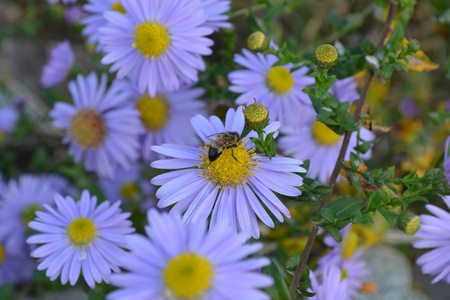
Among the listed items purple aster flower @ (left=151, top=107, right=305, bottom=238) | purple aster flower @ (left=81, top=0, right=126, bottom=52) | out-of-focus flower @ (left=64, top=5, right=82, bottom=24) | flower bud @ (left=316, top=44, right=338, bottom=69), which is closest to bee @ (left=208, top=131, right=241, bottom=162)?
purple aster flower @ (left=151, top=107, right=305, bottom=238)

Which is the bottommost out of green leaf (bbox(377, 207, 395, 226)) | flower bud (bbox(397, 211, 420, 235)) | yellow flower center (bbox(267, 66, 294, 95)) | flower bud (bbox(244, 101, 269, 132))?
flower bud (bbox(397, 211, 420, 235))

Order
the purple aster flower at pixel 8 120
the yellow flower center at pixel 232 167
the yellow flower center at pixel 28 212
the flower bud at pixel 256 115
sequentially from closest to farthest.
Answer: the flower bud at pixel 256 115 < the yellow flower center at pixel 232 167 < the yellow flower center at pixel 28 212 < the purple aster flower at pixel 8 120

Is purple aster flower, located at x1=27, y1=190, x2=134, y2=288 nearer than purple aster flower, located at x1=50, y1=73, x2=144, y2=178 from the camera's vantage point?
Yes

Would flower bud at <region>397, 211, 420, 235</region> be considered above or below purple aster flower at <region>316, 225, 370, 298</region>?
above

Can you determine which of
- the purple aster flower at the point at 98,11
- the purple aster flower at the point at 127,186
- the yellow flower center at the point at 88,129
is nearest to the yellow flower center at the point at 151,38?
the purple aster flower at the point at 98,11

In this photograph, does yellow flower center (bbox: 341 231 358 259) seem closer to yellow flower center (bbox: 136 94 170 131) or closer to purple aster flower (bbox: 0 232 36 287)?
yellow flower center (bbox: 136 94 170 131)

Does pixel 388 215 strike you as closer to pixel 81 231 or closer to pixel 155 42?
pixel 81 231

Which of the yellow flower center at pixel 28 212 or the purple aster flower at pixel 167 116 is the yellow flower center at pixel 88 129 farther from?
the yellow flower center at pixel 28 212

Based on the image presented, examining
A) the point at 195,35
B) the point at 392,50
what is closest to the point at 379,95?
the point at 392,50
